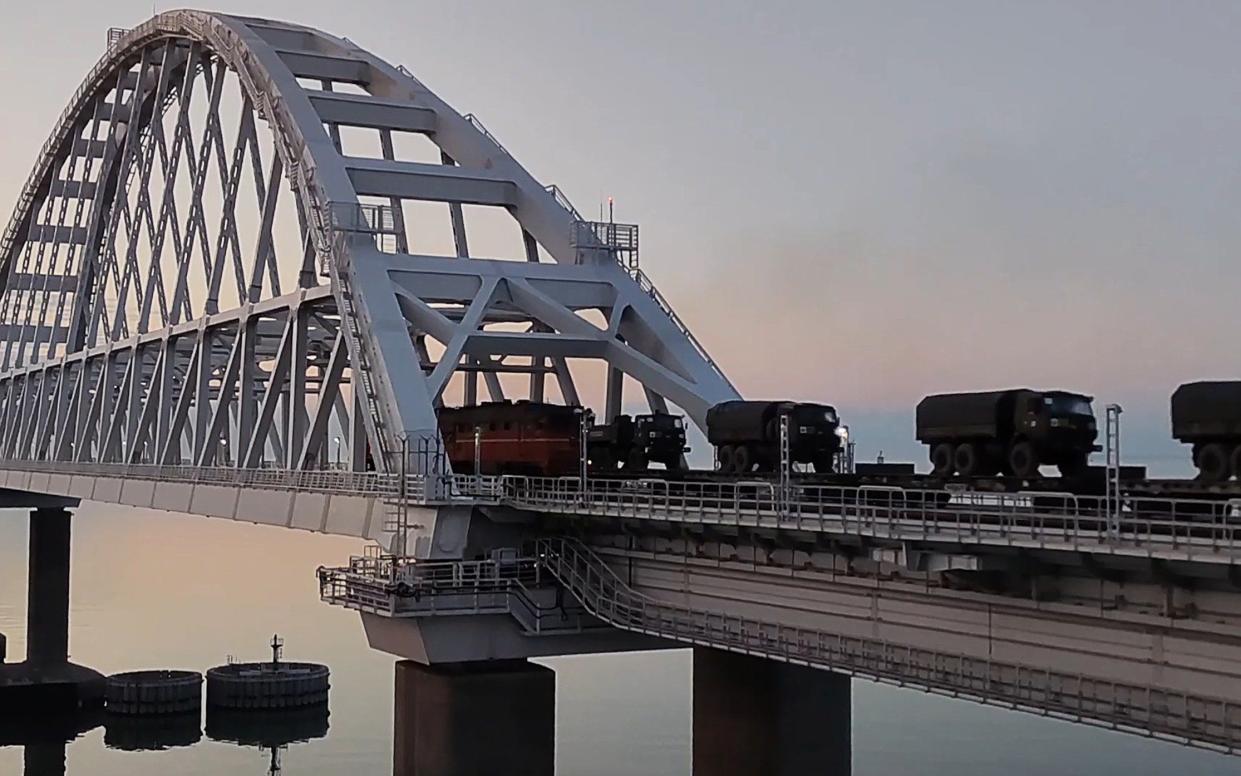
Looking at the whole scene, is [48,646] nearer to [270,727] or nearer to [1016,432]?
[270,727]

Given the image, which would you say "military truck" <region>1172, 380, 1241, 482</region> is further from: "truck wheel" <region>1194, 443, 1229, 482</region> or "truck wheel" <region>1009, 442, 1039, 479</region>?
"truck wheel" <region>1009, 442, 1039, 479</region>

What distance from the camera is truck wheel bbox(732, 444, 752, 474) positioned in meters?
34.4

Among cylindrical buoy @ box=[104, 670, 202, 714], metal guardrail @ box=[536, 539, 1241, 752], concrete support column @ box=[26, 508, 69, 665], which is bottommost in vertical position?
cylindrical buoy @ box=[104, 670, 202, 714]

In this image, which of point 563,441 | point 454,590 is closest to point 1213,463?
point 454,590

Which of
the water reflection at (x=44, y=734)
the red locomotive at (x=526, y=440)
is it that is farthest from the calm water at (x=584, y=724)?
the red locomotive at (x=526, y=440)

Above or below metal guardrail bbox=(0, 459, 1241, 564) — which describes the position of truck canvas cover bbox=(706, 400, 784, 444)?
above

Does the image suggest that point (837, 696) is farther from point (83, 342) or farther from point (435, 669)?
point (83, 342)

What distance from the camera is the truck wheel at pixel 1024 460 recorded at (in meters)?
27.2

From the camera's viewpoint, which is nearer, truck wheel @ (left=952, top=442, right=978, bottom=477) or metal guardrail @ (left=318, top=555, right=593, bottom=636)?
truck wheel @ (left=952, top=442, right=978, bottom=477)

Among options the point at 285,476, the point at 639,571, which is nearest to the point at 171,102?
the point at 285,476

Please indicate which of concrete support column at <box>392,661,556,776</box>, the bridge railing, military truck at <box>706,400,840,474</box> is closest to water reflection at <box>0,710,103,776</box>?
concrete support column at <box>392,661,556,776</box>

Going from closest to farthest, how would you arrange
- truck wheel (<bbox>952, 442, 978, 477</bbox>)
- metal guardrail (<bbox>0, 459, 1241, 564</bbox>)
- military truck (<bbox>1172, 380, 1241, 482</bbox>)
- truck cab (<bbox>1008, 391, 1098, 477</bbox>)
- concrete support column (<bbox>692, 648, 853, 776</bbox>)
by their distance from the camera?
metal guardrail (<bbox>0, 459, 1241, 564</bbox>)
military truck (<bbox>1172, 380, 1241, 482</bbox>)
truck cab (<bbox>1008, 391, 1098, 477</bbox>)
truck wheel (<bbox>952, 442, 978, 477</bbox>)
concrete support column (<bbox>692, 648, 853, 776</bbox>)

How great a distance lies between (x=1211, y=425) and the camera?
23844mm

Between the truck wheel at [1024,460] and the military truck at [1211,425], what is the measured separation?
3112mm
